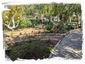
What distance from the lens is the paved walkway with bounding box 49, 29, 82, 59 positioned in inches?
98.0

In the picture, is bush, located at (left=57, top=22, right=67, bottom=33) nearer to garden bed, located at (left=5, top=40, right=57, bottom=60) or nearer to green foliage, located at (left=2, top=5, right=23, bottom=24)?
garden bed, located at (left=5, top=40, right=57, bottom=60)

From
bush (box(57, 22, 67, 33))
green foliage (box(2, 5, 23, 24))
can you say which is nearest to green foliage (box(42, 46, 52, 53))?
bush (box(57, 22, 67, 33))

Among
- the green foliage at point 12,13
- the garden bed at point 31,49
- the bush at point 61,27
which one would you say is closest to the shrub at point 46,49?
the garden bed at point 31,49

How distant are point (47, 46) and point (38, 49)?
7cm

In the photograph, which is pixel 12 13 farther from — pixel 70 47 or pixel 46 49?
pixel 70 47

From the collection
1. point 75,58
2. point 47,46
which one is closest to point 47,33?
point 47,46

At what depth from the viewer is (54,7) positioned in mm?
2498

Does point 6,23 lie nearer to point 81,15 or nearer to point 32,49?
point 32,49

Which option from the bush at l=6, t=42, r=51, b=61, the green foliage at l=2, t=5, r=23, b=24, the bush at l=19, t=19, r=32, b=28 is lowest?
the bush at l=6, t=42, r=51, b=61

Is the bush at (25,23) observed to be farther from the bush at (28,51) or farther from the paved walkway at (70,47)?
the paved walkway at (70,47)

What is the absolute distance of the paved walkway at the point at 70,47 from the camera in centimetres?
249

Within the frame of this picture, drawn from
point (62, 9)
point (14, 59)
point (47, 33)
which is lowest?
point (14, 59)

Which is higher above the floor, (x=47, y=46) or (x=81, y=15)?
(x=81, y=15)

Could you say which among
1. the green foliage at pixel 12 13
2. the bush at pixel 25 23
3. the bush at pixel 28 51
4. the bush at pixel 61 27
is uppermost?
the green foliage at pixel 12 13
